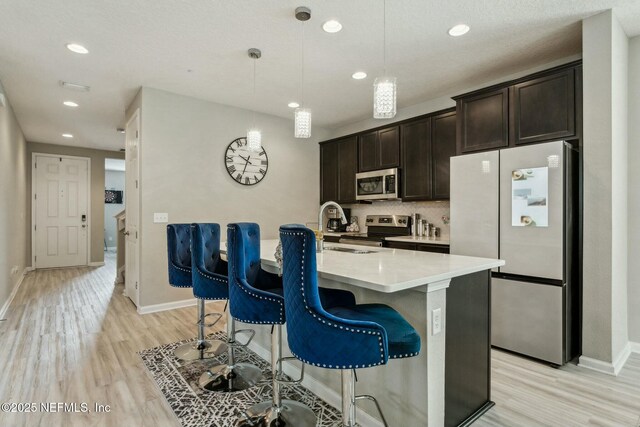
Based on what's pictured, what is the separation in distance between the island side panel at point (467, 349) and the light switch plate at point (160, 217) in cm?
364

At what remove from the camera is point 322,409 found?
206 centimetres

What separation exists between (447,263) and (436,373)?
58 centimetres

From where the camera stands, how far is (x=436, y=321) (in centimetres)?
163

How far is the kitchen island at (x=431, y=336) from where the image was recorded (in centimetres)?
159

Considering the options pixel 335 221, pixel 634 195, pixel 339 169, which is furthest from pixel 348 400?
pixel 335 221

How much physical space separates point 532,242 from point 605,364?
1000 millimetres

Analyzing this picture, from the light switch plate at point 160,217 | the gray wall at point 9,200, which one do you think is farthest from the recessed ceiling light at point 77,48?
the light switch plate at point 160,217

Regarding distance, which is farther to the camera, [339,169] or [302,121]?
[339,169]

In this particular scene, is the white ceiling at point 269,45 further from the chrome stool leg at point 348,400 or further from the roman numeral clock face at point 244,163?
the chrome stool leg at point 348,400

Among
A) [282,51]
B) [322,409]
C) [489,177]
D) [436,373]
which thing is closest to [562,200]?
[489,177]

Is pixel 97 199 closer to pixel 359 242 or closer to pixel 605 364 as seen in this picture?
pixel 359 242

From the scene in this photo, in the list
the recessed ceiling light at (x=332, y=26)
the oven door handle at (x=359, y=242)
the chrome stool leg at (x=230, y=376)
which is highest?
the recessed ceiling light at (x=332, y=26)

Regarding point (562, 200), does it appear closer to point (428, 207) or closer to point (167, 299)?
point (428, 207)

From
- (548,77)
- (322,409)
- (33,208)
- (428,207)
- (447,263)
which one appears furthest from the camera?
(33,208)
